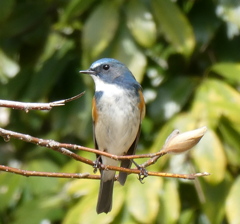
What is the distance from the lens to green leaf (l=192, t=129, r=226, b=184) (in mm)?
3893

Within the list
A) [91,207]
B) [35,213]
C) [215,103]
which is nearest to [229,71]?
[215,103]

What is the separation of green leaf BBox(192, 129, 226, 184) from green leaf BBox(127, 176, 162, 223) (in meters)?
0.26

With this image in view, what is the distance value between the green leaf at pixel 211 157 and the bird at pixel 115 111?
1.27 feet

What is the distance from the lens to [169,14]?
13.8 ft

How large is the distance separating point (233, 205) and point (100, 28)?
1.16 meters

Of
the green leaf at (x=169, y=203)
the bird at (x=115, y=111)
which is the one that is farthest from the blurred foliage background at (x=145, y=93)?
the bird at (x=115, y=111)

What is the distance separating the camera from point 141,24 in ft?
13.6

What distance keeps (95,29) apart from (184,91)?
2.09 feet

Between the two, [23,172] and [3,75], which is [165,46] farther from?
[23,172]

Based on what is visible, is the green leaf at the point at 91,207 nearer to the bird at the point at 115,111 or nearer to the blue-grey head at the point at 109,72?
the bird at the point at 115,111

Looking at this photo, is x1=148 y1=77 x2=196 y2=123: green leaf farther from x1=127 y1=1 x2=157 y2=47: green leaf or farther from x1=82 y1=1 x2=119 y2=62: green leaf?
x1=82 y1=1 x2=119 y2=62: green leaf

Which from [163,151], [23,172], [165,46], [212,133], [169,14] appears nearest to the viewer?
[23,172]

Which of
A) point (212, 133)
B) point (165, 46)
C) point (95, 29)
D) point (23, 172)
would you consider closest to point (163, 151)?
point (23, 172)

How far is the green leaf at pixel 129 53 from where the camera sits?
13.5 feet
